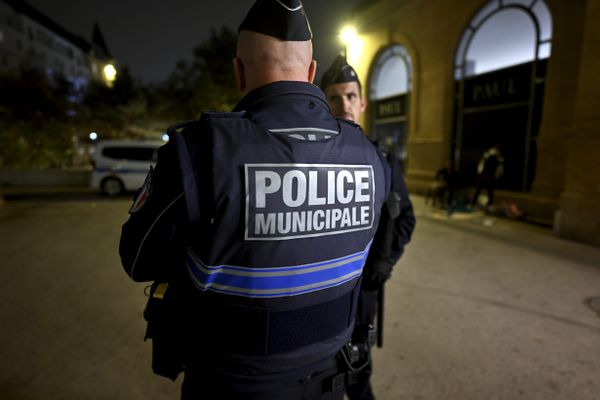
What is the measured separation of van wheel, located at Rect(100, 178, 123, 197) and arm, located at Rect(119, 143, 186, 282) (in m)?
12.2

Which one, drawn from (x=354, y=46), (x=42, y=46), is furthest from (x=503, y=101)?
(x=42, y=46)

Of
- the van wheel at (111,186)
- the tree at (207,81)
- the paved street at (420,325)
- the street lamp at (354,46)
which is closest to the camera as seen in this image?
the paved street at (420,325)

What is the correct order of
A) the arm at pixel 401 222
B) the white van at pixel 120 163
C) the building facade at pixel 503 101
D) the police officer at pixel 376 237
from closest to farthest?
1. the police officer at pixel 376 237
2. the arm at pixel 401 222
3. the building facade at pixel 503 101
4. the white van at pixel 120 163

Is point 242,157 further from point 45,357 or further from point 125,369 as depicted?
point 45,357

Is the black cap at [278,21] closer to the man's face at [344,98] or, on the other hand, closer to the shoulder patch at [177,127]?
the shoulder patch at [177,127]

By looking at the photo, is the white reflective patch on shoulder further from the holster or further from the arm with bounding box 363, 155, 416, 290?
the arm with bounding box 363, 155, 416, 290

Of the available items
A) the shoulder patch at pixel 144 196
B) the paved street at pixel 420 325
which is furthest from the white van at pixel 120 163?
the shoulder patch at pixel 144 196

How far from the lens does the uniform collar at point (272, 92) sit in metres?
1.14

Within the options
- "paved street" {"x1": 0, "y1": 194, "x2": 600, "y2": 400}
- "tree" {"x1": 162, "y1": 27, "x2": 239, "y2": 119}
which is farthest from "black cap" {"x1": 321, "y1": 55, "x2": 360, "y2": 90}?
"tree" {"x1": 162, "y1": 27, "x2": 239, "y2": 119}

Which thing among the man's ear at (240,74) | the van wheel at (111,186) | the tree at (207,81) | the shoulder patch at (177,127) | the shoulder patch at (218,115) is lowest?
the van wheel at (111,186)

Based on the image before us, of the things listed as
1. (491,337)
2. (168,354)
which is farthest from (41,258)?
(491,337)

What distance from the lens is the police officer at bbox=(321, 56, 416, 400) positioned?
2.07m

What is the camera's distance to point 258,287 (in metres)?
1.06

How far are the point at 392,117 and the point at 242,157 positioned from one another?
13.9 meters
